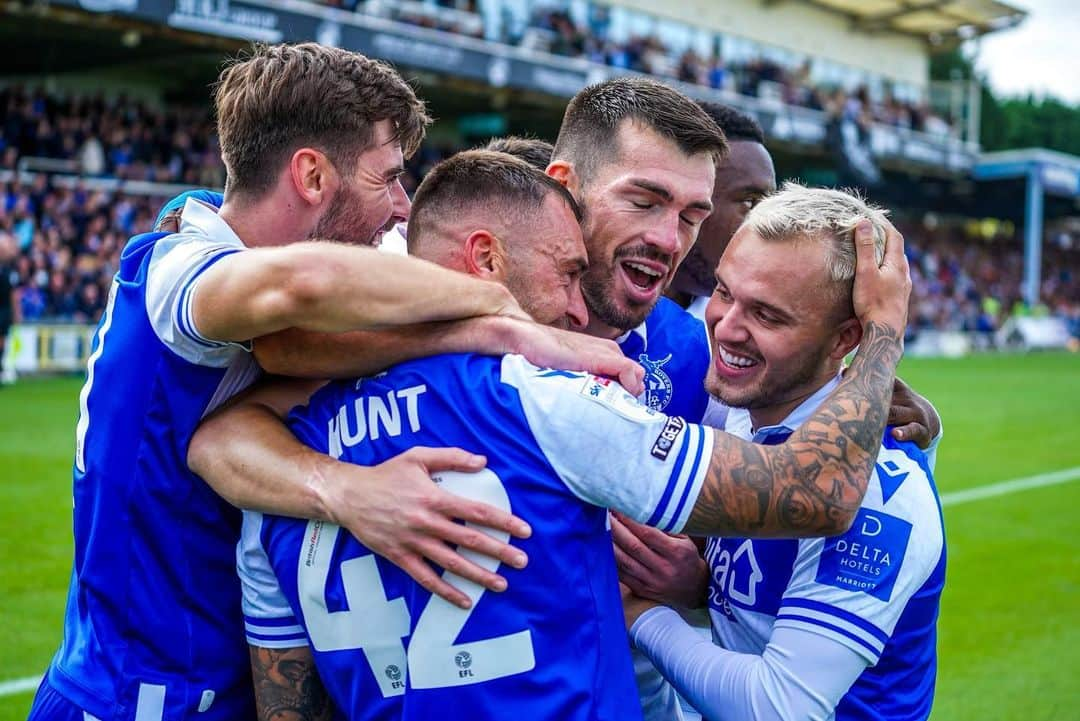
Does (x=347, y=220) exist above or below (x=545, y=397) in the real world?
above

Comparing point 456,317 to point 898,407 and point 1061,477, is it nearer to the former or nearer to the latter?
point 898,407

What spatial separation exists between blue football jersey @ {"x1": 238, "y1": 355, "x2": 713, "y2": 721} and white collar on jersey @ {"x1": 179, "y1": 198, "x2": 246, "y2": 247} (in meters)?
0.67

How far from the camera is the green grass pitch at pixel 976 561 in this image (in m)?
5.75

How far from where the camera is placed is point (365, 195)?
277cm

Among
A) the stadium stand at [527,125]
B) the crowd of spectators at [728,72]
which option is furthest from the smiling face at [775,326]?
the crowd of spectators at [728,72]

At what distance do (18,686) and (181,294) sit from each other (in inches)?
157

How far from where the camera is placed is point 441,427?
6.92 ft

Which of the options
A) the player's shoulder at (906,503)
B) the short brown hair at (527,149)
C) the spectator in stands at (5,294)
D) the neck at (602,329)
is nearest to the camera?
the player's shoulder at (906,503)

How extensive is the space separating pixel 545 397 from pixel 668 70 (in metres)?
36.0

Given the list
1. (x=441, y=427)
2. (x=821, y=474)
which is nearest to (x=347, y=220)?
(x=441, y=427)

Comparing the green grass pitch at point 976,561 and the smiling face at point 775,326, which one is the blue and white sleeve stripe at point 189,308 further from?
the green grass pitch at point 976,561

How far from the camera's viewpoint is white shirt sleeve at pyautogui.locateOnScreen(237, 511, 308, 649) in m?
2.35

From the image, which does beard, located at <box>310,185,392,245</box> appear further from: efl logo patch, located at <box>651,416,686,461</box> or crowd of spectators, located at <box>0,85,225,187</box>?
crowd of spectators, located at <box>0,85,225,187</box>

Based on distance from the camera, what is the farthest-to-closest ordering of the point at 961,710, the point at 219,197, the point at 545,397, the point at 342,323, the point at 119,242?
the point at 119,242, the point at 961,710, the point at 219,197, the point at 342,323, the point at 545,397
